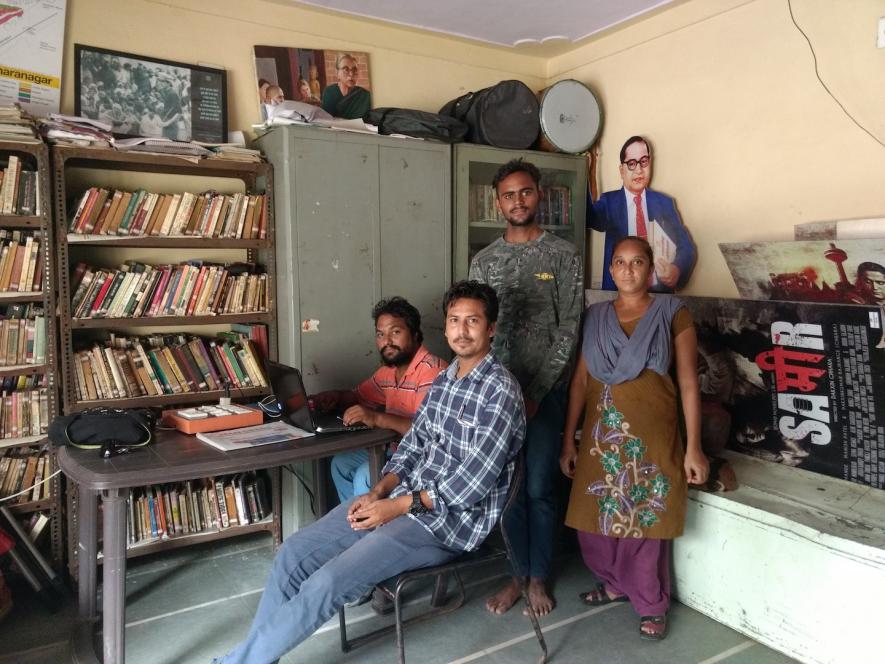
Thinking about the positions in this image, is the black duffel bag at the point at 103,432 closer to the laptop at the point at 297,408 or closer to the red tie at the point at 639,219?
the laptop at the point at 297,408

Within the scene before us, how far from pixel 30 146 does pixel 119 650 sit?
1.92m

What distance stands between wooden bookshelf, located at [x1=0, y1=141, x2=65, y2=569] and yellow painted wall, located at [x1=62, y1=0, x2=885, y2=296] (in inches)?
18.6

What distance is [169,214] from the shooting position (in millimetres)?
3002

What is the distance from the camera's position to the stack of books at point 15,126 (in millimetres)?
2564

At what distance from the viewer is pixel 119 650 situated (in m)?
1.99

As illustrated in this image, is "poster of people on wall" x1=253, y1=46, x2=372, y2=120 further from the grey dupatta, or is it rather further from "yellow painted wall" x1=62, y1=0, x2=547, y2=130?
the grey dupatta

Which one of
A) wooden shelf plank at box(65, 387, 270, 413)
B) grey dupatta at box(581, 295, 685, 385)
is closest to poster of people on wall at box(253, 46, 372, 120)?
wooden shelf plank at box(65, 387, 270, 413)

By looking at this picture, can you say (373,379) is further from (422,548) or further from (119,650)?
(119,650)

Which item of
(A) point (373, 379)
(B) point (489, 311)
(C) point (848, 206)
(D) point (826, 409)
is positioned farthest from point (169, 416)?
(C) point (848, 206)

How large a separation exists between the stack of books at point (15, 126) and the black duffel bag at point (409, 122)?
1.50m

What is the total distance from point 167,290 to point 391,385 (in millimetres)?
1133

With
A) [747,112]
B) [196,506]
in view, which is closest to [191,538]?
[196,506]

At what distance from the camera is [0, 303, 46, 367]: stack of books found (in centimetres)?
273

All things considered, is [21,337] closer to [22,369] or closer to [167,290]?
[22,369]
